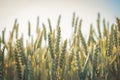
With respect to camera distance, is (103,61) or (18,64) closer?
(18,64)

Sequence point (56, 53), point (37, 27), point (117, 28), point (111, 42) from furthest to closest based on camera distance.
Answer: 1. point (37, 27)
2. point (117, 28)
3. point (111, 42)
4. point (56, 53)

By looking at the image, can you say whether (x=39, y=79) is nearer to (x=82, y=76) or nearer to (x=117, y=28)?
(x=82, y=76)

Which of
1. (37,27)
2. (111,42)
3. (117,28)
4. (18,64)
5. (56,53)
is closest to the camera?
(18,64)

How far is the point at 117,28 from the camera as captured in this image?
1.29 m

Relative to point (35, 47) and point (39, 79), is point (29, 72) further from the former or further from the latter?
point (35, 47)

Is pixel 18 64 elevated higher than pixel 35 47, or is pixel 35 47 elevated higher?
pixel 35 47

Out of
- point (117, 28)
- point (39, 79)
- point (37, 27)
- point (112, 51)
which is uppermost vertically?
point (37, 27)

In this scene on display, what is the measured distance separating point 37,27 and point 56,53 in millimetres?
825

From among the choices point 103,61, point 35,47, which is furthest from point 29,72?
point 35,47

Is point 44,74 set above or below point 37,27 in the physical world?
below

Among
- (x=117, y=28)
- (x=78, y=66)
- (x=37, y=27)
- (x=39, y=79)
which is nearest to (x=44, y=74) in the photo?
(x=39, y=79)

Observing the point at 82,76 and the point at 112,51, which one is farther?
the point at 112,51

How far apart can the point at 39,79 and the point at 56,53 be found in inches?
5.3

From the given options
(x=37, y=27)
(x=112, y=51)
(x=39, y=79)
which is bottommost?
(x=39, y=79)
